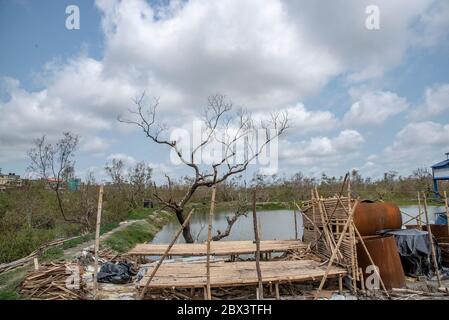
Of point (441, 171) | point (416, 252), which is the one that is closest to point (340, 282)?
point (416, 252)

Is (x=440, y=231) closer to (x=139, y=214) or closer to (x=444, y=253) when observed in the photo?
(x=444, y=253)

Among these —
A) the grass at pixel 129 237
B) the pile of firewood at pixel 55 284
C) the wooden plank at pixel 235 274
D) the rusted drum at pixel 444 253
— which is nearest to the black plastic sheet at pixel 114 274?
the pile of firewood at pixel 55 284

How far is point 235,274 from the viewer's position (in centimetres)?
867

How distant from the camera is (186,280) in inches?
318

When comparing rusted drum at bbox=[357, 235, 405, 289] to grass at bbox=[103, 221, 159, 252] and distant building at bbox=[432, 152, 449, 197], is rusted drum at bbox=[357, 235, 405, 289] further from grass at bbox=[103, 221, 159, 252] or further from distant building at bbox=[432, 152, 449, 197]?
distant building at bbox=[432, 152, 449, 197]

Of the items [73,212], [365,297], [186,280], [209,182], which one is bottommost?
[365,297]

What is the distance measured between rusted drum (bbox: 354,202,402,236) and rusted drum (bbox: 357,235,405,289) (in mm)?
1305

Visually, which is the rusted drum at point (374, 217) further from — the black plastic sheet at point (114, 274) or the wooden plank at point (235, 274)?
the black plastic sheet at point (114, 274)

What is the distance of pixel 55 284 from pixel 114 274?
5.55 ft

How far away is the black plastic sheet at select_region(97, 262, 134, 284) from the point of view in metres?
9.43

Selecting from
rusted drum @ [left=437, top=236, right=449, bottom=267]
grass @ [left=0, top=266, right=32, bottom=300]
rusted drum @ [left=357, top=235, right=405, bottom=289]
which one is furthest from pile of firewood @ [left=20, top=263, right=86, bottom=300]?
rusted drum @ [left=437, top=236, right=449, bottom=267]

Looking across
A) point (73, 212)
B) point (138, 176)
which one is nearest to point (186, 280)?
point (73, 212)
